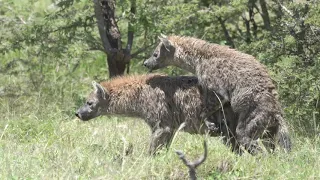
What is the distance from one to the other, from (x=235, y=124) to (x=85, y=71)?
488cm

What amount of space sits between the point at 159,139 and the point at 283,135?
1.24 metres

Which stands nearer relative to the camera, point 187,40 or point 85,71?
point 187,40

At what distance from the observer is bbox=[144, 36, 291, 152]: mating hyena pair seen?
7.64 metres

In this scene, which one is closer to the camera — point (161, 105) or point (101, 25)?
point (161, 105)

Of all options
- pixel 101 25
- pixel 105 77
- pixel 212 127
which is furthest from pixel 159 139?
pixel 105 77

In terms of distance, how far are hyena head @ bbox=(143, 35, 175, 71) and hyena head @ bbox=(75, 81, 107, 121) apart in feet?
2.51

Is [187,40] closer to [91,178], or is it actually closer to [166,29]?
[166,29]

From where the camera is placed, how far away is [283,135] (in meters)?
7.71

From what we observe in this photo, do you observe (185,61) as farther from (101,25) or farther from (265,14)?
(265,14)

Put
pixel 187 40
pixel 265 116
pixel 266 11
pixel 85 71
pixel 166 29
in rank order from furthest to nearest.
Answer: pixel 85 71 → pixel 266 11 → pixel 166 29 → pixel 187 40 → pixel 265 116

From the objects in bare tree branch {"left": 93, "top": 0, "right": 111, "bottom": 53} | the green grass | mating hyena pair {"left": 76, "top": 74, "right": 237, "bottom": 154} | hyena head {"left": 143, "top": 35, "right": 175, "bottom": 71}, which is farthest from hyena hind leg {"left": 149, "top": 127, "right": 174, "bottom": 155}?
bare tree branch {"left": 93, "top": 0, "right": 111, "bottom": 53}

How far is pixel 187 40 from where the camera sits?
8.63 meters

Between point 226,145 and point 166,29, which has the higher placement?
point 166,29

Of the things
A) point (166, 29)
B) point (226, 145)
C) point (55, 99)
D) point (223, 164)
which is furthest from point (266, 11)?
point (223, 164)
